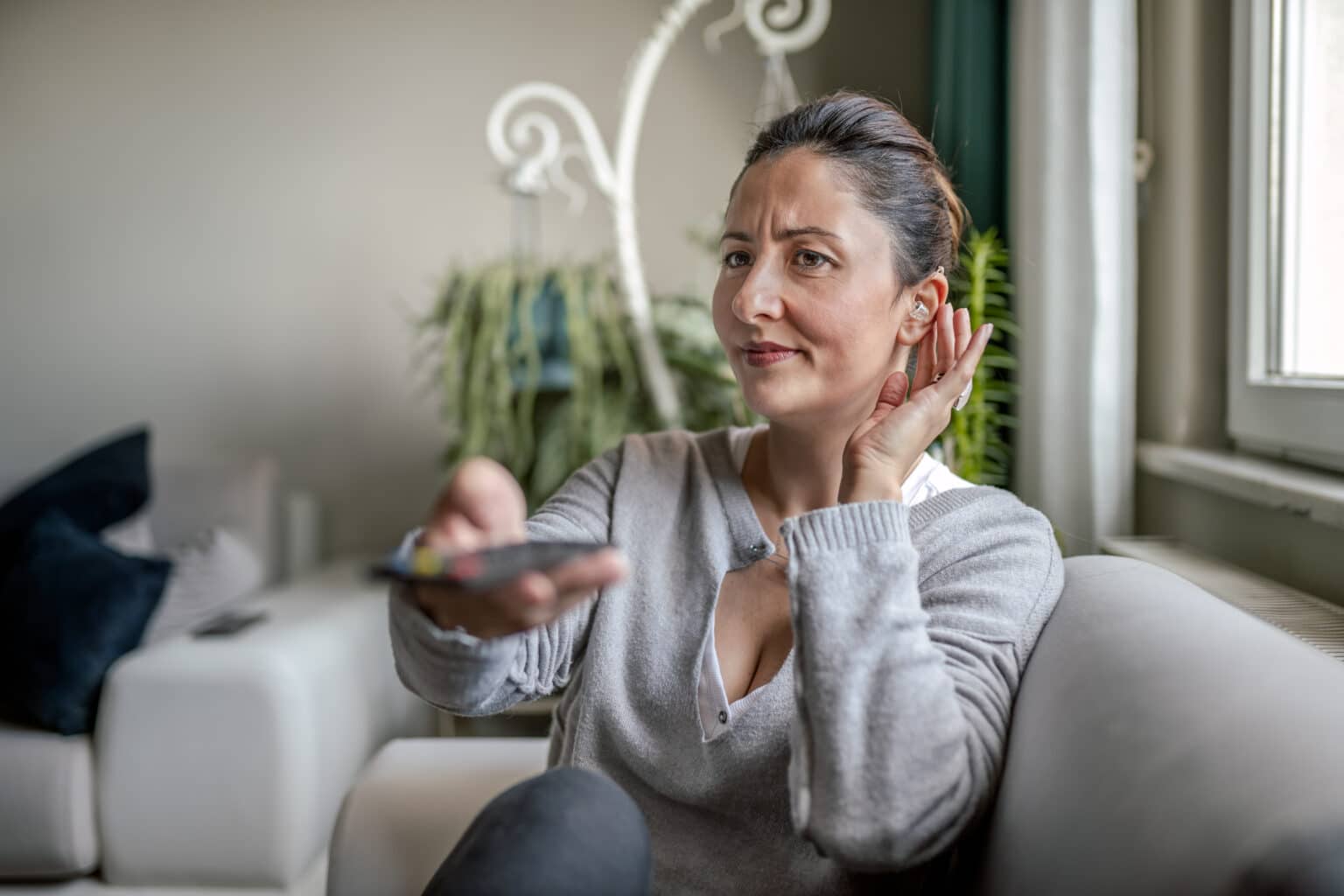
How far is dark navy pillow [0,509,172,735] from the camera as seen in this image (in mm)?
1816

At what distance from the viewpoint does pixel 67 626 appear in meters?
1.83

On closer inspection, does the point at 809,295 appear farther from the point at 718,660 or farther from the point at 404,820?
the point at 404,820

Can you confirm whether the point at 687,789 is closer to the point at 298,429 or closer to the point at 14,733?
the point at 14,733

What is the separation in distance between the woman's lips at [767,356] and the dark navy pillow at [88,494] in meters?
1.62

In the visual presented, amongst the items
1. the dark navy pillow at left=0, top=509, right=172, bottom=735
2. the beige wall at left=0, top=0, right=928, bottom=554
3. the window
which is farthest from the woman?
the beige wall at left=0, top=0, right=928, bottom=554

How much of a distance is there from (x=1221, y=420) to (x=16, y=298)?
9.32 feet

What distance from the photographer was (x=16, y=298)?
2.93 meters

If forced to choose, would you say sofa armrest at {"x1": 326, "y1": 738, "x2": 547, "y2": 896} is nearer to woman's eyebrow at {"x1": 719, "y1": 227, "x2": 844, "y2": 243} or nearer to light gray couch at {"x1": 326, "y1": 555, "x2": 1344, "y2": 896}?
light gray couch at {"x1": 326, "y1": 555, "x2": 1344, "y2": 896}

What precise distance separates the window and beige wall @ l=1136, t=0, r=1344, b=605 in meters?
0.06

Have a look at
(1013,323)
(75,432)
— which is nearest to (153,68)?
(75,432)

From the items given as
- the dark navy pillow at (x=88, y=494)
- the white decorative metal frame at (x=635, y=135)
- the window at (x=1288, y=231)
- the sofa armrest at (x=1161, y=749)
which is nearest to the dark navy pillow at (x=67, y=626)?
the dark navy pillow at (x=88, y=494)

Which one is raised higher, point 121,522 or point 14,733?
point 121,522

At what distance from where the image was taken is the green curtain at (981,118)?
211cm

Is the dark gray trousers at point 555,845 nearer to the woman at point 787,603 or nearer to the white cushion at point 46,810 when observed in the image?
the woman at point 787,603
